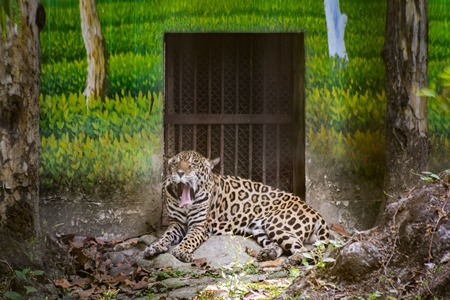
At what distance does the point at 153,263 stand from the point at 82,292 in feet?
3.97

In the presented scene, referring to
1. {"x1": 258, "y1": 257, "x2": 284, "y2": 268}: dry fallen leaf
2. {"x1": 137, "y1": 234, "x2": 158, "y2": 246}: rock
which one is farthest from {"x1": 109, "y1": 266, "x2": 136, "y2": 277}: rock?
{"x1": 258, "y1": 257, "x2": 284, "y2": 268}: dry fallen leaf

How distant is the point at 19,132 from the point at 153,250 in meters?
2.34

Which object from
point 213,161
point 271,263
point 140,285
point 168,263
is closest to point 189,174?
point 213,161

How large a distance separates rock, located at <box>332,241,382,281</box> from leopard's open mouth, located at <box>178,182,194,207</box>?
4.29 metres

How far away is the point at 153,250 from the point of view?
306 inches

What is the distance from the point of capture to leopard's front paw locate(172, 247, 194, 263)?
7555mm

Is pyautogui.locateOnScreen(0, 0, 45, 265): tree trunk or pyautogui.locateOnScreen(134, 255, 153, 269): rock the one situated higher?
pyautogui.locateOnScreen(0, 0, 45, 265): tree trunk

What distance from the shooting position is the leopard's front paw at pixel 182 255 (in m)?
7.55

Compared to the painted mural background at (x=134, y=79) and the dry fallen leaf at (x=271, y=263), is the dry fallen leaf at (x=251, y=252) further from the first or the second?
the painted mural background at (x=134, y=79)

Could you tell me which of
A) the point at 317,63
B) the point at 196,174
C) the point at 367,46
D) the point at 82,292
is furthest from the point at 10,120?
the point at 367,46

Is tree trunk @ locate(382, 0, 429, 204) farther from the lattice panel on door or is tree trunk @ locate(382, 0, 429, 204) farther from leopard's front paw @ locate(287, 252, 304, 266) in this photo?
leopard's front paw @ locate(287, 252, 304, 266)

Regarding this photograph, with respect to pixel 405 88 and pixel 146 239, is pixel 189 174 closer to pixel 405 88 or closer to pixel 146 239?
pixel 146 239

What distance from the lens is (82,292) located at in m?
6.30

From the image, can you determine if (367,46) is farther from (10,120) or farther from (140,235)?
(10,120)
